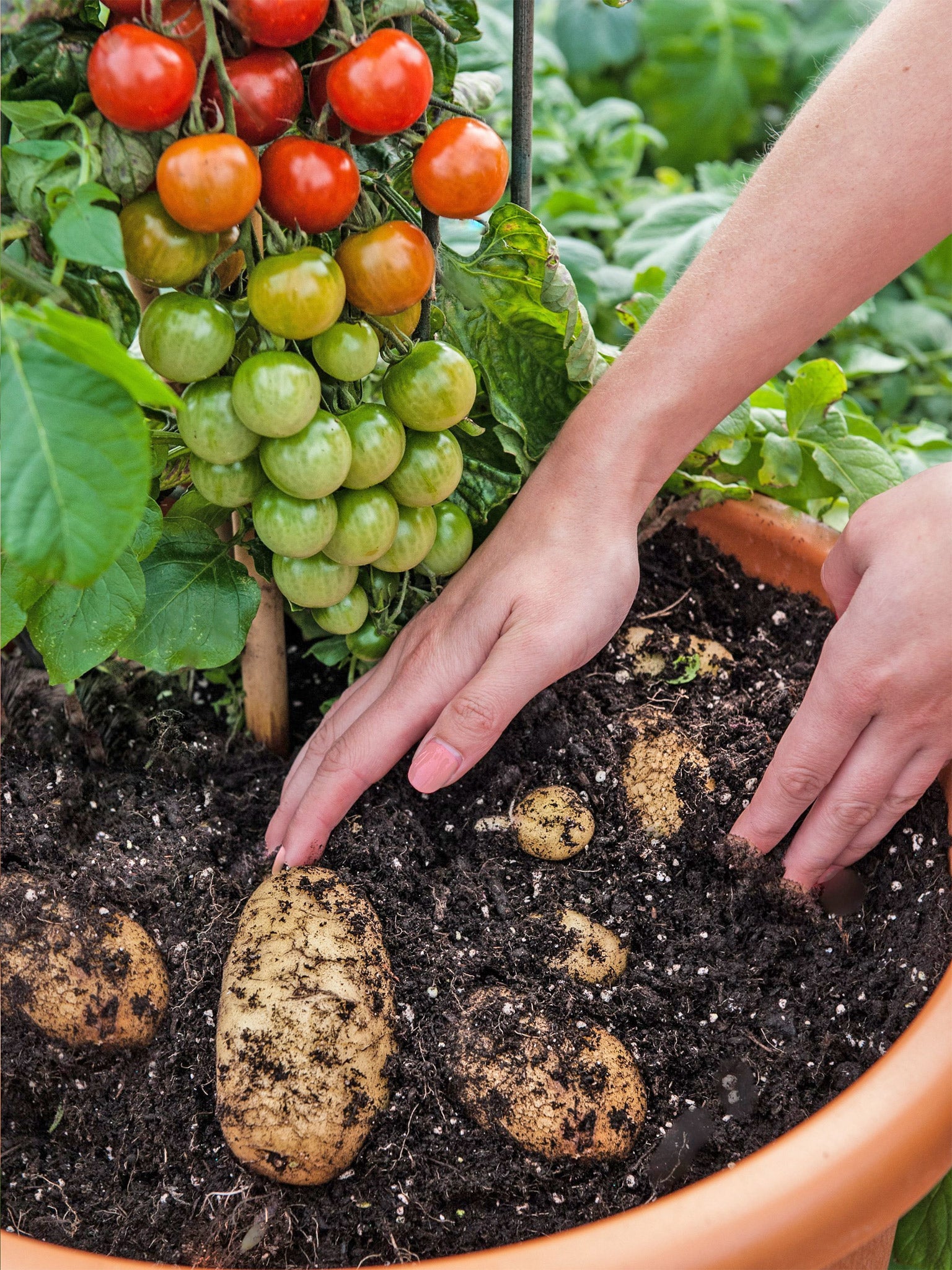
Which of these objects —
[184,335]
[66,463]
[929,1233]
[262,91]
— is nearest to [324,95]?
[262,91]

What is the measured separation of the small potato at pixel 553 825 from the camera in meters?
0.84

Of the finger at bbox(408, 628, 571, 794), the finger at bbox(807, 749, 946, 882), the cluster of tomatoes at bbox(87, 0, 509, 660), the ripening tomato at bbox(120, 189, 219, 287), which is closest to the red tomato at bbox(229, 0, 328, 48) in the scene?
the cluster of tomatoes at bbox(87, 0, 509, 660)

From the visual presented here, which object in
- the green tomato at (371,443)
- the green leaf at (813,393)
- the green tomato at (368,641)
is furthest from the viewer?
the green leaf at (813,393)

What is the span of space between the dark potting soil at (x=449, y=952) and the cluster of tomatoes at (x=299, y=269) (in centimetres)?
25

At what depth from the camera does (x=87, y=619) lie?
2.32ft

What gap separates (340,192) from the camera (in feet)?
1.99

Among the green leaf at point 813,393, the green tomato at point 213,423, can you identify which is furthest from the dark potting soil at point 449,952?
the green tomato at point 213,423

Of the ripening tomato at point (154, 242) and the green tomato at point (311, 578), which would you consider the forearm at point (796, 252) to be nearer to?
the green tomato at point (311, 578)

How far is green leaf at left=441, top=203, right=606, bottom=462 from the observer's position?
29.3 inches

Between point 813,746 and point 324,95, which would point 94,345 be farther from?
point 813,746

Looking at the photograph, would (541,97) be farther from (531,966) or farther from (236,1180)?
(236,1180)

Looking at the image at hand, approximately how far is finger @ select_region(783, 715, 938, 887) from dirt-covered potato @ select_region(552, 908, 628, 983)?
0.51ft

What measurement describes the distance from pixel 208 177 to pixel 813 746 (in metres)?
0.56

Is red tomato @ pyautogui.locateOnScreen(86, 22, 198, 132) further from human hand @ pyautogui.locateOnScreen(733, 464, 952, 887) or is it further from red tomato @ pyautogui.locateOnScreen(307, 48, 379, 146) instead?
human hand @ pyautogui.locateOnScreen(733, 464, 952, 887)
